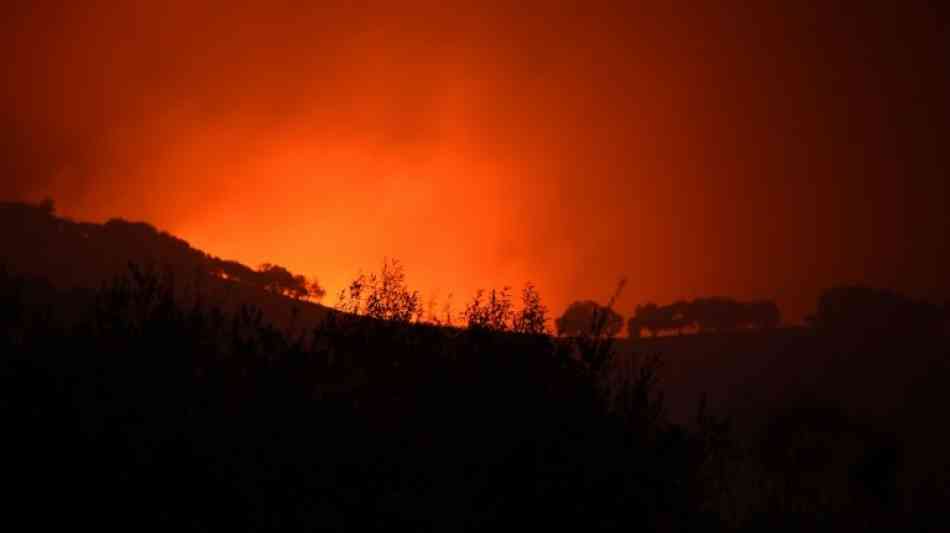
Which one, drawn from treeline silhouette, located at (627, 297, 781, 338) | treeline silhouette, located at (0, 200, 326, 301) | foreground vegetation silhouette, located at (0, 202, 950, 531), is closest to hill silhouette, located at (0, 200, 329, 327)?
treeline silhouette, located at (0, 200, 326, 301)

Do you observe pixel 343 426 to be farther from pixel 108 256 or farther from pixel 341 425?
pixel 108 256

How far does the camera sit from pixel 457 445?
674cm

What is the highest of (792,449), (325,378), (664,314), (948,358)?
(664,314)

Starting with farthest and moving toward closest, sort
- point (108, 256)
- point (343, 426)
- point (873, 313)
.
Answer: point (873, 313) → point (108, 256) → point (343, 426)

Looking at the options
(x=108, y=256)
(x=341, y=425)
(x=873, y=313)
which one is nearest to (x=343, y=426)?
(x=341, y=425)

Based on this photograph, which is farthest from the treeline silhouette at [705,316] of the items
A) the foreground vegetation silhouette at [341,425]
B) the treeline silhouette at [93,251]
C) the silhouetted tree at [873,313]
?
the foreground vegetation silhouette at [341,425]

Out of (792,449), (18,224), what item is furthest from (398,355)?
(18,224)

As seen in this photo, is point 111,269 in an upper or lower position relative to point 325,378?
upper

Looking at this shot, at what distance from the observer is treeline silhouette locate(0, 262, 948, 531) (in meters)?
5.64

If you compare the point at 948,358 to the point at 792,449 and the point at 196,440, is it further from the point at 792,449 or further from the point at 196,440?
the point at 196,440

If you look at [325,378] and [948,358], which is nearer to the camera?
[325,378]

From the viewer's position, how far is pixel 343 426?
6.56 metres

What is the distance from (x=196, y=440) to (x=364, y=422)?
4.57 feet

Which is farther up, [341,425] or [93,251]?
[93,251]
